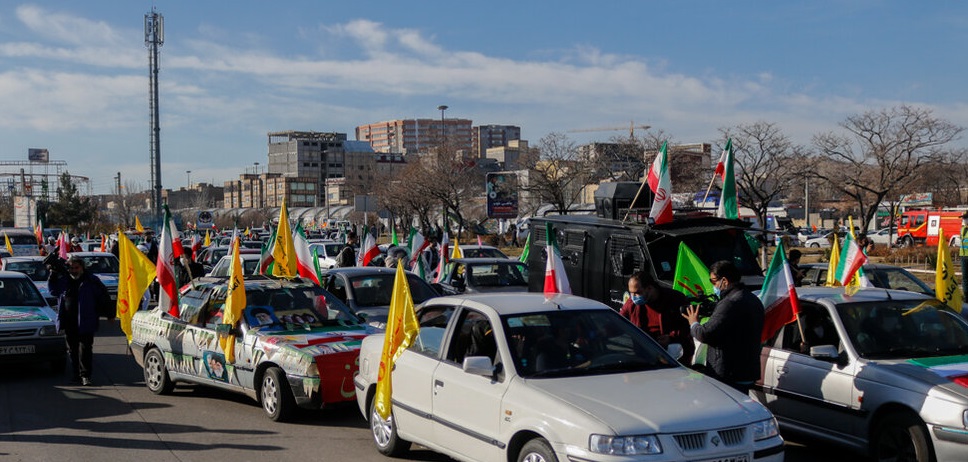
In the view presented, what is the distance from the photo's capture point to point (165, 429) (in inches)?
366

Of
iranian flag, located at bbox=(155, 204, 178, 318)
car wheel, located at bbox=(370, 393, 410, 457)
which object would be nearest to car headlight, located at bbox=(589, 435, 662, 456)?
car wheel, located at bbox=(370, 393, 410, 457)

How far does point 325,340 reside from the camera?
9578 mm

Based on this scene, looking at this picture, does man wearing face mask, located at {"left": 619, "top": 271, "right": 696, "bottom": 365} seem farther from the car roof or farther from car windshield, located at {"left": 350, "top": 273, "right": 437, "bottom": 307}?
car windshield, located at {"left": 350, "top": 273, "right": 437, "bottom": 307}

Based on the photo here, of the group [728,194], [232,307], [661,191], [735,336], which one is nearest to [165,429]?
[232,307]

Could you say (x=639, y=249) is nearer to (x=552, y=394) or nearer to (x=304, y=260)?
(x=304, y=260)

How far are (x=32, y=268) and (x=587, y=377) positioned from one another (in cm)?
1761

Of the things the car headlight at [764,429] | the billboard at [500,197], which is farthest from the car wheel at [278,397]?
the billboard at [500,197]

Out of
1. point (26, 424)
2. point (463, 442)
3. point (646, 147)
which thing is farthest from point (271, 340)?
point (646, 147)

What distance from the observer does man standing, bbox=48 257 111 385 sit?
11.9 m

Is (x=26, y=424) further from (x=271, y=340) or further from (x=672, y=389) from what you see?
(x=672, y=389)

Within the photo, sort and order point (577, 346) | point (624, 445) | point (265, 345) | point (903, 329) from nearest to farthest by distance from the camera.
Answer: point (624, 445) → point (577, 346) → point (903, 329) → point (265, 345)

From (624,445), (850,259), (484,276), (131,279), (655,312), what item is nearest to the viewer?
(624,445)

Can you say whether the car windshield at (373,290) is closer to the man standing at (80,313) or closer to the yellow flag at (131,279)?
the yellow flag at (131,279)

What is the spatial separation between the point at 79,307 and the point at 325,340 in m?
4.24
